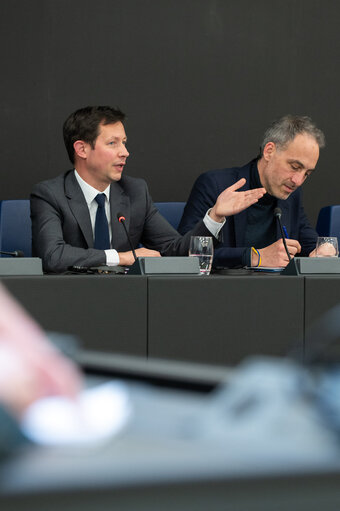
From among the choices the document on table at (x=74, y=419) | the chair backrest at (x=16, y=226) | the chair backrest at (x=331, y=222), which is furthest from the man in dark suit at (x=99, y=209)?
the document on table at (x=74, y=419)

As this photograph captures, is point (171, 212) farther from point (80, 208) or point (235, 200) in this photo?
point (235, 200)

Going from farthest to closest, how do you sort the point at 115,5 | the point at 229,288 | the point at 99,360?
1. the point at 115,5
2. the point at 229,288
3. the point at 99,360

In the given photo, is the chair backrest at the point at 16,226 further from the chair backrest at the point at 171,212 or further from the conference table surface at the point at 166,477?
the conference table surface at the point at 166,477

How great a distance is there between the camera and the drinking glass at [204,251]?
2.39 metres

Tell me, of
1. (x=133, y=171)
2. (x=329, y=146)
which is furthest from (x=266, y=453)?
(x=329, y=146)

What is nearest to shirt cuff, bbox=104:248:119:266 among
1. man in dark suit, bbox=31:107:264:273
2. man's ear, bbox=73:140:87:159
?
man in dark suit, bbox=31:107:264:273

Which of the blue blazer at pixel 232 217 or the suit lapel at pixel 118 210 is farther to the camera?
the blue blazer at pixel 232 217

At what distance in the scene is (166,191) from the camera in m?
4.71

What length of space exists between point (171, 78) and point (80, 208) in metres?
2.01

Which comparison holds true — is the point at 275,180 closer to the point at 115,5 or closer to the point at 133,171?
the point at 133,171

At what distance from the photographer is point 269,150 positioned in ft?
11.0

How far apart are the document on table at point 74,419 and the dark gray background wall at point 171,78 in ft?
14.3

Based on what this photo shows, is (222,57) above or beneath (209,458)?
above

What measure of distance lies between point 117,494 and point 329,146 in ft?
15.8
